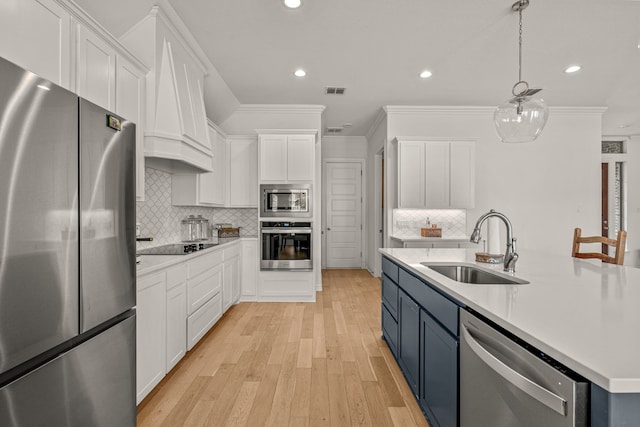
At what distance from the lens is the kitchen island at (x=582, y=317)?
0.68 metres

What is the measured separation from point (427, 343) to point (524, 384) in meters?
0.89

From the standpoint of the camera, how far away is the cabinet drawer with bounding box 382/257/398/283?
247 cm

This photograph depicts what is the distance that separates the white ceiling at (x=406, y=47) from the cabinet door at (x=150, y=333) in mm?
1888

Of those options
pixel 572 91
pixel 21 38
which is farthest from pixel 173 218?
pixel 572 91

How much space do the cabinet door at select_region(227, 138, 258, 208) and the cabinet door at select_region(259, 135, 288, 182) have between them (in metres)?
0.23

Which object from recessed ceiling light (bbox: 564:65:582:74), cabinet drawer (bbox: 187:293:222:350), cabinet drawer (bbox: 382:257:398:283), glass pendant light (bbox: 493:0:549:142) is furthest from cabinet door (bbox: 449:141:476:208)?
cabinet drawer (bbox: 187:293:222:350)

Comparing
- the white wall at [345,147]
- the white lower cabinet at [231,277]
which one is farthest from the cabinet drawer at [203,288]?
the white wall at [345,147]

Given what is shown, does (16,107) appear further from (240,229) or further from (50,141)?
(240,229)

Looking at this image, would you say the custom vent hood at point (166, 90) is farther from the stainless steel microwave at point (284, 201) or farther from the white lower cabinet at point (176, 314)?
the stainless steel microwave at point (284, 201)

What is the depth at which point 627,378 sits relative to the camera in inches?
25.3

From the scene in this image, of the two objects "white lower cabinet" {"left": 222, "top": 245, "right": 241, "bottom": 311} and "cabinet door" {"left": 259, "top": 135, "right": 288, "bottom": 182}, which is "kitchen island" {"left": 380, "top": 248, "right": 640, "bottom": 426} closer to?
"white lower cabinet" {"left": 222, "top": 245, "right": 241, "bottom": 311}

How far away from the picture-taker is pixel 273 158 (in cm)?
430

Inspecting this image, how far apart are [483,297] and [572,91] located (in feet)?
15.6

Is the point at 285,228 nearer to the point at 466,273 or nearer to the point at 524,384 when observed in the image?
the point at 466,273
